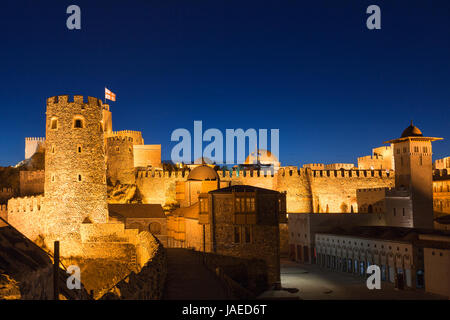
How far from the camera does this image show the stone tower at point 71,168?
2783 centimetres

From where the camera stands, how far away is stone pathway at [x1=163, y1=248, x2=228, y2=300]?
14398mm

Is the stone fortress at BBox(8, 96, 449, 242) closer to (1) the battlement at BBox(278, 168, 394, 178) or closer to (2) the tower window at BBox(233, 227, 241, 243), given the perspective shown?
(1) the battlement at BBox(278, 168, 394, 178)

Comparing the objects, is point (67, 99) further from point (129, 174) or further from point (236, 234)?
point (129, 174)

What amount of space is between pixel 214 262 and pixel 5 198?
2695 centimetres

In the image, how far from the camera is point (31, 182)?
44562mm

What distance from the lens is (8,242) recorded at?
8.30 metres

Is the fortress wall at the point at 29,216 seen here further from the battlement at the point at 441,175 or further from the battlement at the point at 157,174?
the battlement at the point at 441,175

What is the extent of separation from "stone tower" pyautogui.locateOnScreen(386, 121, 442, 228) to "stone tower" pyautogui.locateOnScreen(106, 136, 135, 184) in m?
26.1

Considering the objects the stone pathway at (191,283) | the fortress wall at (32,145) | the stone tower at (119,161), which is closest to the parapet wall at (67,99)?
the stone pathway at (191,283)

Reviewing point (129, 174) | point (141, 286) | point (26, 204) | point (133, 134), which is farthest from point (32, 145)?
point (141, 286)

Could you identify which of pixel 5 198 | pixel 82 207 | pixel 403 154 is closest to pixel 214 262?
pixel 82 207

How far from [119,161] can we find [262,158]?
83.1 feet

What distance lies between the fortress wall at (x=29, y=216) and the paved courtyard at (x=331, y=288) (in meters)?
14.3
